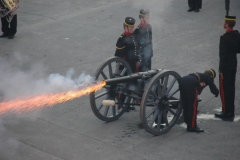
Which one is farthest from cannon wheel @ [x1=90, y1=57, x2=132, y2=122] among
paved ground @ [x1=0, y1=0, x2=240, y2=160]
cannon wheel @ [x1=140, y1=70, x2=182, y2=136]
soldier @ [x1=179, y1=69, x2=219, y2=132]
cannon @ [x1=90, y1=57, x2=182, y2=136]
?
soldier @ [x1=179, y1=69, x2=219, y2=132]

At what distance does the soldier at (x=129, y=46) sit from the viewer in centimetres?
933

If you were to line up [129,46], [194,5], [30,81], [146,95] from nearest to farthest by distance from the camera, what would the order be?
[146,95] < [129,46] < [30,81] < [194,5]

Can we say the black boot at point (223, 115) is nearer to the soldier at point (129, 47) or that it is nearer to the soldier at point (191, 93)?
the soldier at point (191, 93)

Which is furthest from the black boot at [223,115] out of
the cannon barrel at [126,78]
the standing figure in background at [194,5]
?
the standing figure in background at [194,5]

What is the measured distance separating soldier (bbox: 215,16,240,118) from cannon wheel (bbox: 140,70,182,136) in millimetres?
924

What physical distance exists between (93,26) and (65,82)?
5362 millimetres

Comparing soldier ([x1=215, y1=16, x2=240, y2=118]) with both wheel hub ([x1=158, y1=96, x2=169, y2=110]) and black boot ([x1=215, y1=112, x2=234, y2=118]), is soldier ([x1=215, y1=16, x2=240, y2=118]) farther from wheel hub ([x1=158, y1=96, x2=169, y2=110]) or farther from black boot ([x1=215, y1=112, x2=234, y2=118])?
wheel hub ([x1=158, y1=96, x2=169, y2=110])

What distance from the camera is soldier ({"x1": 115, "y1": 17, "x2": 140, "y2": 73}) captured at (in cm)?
933

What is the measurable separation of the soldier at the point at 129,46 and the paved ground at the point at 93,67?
2.95 ft

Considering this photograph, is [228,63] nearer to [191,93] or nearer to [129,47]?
[191,93]

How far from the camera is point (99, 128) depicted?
8836 millimetres

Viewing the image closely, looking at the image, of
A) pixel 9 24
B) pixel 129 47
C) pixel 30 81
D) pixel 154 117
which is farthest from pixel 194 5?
pixel 154 117

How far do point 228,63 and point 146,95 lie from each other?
1753 millimetres

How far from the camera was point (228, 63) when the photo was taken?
359 inches
